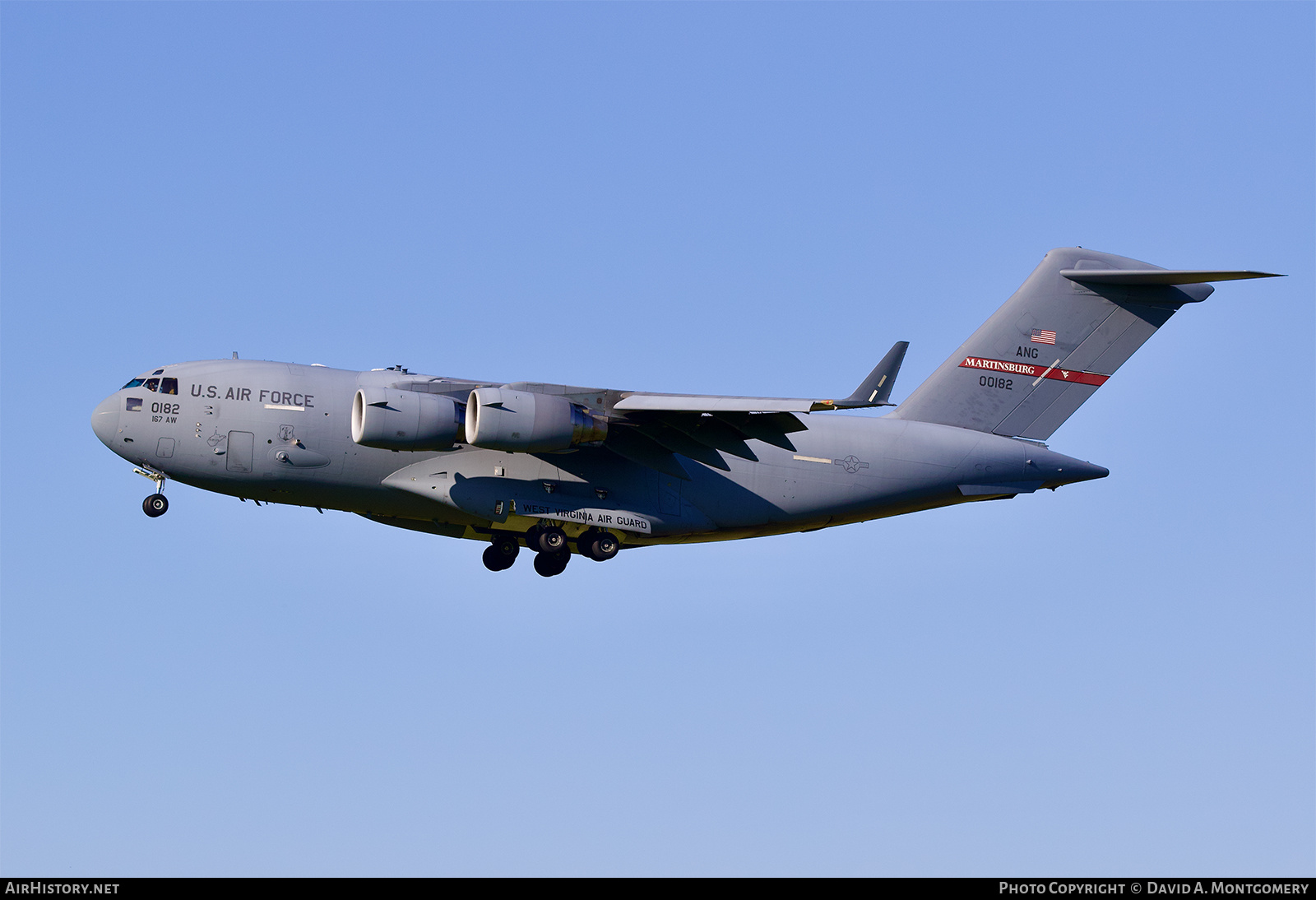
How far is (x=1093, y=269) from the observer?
796 inches

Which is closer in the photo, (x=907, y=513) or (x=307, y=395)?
(x=307, y=395)

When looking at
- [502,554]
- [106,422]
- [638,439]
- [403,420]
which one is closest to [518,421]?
[403,420]

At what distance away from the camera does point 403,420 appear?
53.5ft

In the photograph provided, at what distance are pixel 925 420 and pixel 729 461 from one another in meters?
2.86

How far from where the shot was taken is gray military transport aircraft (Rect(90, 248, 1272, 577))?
54.7 ft

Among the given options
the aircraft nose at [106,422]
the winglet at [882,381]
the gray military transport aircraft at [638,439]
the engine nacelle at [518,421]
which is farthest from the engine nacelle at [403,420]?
the winglet at [882,381]

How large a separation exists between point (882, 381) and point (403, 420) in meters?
4.97

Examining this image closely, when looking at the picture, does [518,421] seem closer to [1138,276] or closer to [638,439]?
[638,439]

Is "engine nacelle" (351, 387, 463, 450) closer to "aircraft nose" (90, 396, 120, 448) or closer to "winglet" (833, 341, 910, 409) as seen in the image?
"aircraft nose" (90, 396, 120, 448)

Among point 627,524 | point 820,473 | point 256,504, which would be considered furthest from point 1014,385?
point 256,504
